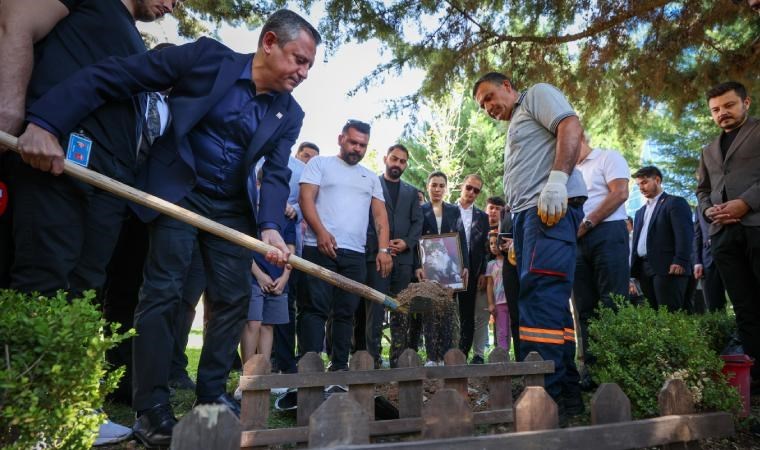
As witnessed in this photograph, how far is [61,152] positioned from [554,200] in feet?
8.11

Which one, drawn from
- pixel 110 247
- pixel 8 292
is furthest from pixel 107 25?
pixel 8 292

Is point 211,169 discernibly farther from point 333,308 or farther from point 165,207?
point 333,308

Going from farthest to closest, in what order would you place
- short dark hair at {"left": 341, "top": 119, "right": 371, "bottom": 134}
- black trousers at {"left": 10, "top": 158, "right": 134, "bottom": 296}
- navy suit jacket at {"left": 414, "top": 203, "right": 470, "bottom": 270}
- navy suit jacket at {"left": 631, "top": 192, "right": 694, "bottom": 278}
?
navy suit jacket at {"left": 414, "top": 203, "right": 470, "bottom": 270} < navy suit jacket at {"left": 631, "top": 192, "right": 694, "bottom": 278} < short dark hair at {"left": 341, "top": 119, "right": 371, "bottom": 134} < black trousers at {"left": 10, "top": 158, "right": 134, "bottom": 296}

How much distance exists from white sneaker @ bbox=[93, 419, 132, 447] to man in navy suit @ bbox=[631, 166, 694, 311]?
5.54 meters

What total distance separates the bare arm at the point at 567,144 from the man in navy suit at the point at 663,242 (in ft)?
12.0

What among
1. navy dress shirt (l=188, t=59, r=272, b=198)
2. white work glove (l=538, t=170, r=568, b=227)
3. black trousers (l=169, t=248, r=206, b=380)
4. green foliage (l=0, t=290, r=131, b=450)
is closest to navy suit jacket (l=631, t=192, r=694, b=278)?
white work glove (l=538, t=170, r=568, b=227)

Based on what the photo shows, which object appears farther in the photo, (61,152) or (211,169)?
(211,169)

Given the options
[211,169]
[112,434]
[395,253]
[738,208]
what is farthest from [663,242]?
[112,434]

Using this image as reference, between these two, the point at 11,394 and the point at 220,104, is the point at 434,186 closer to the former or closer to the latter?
the point at 220,104

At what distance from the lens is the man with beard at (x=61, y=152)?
7.73 ft

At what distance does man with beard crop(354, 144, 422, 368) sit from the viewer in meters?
5.80

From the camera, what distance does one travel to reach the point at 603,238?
4.53 metres

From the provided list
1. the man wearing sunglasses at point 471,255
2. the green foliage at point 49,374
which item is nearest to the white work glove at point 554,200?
the green foliage at point 49,374

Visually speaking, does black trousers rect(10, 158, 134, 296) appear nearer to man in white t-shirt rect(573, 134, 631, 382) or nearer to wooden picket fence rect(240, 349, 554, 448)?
wooden picket fence rect(240, 349, 554, 448)
